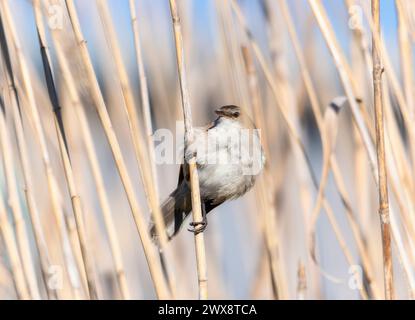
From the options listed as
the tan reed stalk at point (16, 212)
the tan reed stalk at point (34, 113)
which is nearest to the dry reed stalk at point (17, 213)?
the tan reed stalk at point (16, 212)

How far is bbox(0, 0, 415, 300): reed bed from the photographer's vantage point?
131 centimetres

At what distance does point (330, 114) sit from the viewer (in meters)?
1.63

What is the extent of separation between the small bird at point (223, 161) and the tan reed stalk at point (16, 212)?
1.66 ft

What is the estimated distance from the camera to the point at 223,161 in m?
1.81

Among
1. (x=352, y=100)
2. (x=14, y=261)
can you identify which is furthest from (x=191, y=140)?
(x=14, y=261)

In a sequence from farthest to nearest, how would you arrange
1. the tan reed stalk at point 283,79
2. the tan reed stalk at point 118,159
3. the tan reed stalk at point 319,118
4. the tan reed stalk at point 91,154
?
the tan reed stalk at point 283,79
the tan reed stalk at point 319,118
the tan reed stalk at point 91,154
the tan reed stalk at point 118,159

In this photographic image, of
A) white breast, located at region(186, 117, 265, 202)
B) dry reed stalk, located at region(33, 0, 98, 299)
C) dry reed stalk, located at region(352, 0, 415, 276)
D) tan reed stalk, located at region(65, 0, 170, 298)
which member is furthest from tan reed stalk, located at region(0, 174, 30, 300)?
dry reed stalk, located at region(352, 0, 415, 276)

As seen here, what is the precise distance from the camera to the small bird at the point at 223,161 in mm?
1775

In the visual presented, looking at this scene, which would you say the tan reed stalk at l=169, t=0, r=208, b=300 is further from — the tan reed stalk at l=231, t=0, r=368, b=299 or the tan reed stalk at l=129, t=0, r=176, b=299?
the tan reed stalk at l=231, t=0, r=368, b=299

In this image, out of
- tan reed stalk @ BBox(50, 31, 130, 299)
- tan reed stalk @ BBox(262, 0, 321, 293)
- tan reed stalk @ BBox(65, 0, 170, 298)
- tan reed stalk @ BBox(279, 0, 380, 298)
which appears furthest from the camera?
tan reed stalk @ BBox(262, 0, 321, 293)

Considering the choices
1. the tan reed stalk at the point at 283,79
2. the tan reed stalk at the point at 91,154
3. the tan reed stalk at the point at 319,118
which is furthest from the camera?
the tan reed stalk at the point at 283,79

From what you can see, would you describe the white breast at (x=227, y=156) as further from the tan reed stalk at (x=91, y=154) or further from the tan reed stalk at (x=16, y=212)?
the tan reed stalk at (x=16, y=212)

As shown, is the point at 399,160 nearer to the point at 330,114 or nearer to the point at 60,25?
the point at 330,114

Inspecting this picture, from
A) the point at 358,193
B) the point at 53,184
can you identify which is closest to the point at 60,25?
the point at 53,184
